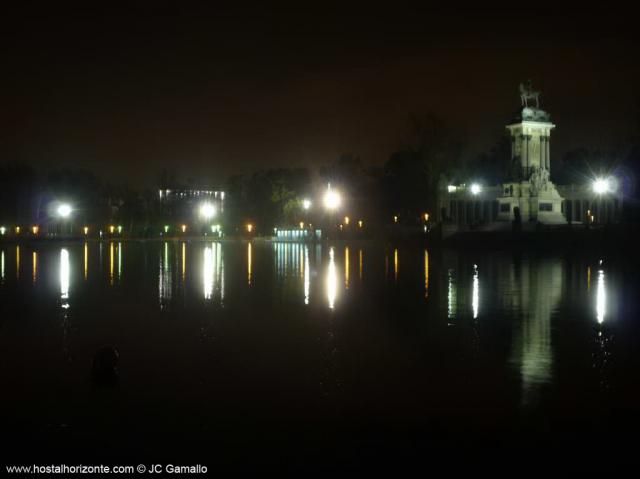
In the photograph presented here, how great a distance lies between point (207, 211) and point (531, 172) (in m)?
58.2

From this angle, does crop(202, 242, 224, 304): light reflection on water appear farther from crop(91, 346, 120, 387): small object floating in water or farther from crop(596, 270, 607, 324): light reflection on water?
crop(91, 346, 120, 387): small object floating in water

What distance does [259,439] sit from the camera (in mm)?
8797

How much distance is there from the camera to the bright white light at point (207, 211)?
117794 mm

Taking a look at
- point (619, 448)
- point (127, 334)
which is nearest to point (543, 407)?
point (619, 448)

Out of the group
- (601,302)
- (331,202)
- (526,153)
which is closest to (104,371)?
(601,302)

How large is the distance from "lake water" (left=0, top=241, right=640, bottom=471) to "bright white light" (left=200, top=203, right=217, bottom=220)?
92935 mm

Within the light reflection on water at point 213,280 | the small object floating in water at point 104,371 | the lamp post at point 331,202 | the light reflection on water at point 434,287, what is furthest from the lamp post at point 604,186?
the small object floating in water at point 104,371

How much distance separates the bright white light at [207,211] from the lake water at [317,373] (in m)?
92.9

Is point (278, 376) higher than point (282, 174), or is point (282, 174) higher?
point (282, 174)

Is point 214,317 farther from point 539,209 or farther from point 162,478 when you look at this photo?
point 539,209

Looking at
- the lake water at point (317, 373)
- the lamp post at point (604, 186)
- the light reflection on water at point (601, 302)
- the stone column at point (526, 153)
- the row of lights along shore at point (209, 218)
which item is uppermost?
the stone column at point (526, 153)

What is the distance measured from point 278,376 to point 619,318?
943 centimetres

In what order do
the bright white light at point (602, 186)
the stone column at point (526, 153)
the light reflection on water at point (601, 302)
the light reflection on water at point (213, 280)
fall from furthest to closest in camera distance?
the stone column at point (526, 153)
the bright white light at point (602, 186)
the light reflection on water at point (213, 280)
the light reflection on water at point (601, 302)

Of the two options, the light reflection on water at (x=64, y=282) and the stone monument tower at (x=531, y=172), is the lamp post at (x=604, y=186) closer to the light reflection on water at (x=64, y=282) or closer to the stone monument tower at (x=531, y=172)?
the stone monument tower at (x=531, y=172)
